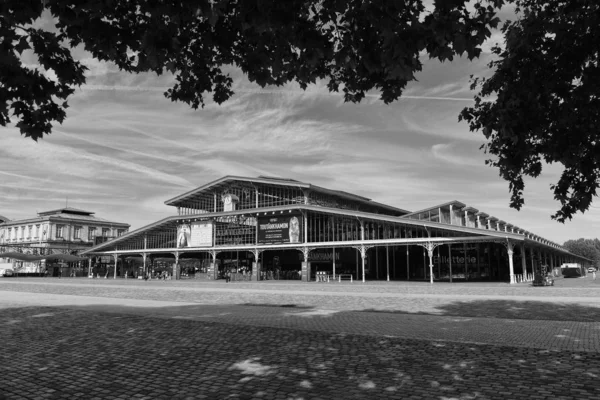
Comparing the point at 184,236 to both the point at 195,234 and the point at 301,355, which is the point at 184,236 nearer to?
the point at 195,234

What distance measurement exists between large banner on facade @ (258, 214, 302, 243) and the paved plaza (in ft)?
87.9

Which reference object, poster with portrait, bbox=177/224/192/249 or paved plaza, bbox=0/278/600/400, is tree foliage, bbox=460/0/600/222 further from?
poster with portrait, bbox=177/224/192/249

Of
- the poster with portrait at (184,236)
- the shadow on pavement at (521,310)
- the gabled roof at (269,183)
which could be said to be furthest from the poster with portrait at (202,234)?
the shadow on pavement at (521,310)

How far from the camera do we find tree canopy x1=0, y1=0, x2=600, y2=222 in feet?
15.2

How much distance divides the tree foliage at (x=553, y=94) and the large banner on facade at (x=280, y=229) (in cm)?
3318

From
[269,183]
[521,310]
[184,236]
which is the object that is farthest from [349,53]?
[184,236]

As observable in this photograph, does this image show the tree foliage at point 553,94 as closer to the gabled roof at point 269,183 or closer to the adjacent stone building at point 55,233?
the gabled roof at point 269,183

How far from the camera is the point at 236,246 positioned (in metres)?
44.8

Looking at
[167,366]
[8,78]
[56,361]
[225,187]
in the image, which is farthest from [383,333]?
[225,187]

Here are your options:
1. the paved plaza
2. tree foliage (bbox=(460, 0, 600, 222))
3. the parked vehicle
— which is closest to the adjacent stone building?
the parked vehicle

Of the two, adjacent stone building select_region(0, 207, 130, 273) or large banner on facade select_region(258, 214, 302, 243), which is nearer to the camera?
large banner on facade select_region(258, 214, 302, 243)

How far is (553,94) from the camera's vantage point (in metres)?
8.00

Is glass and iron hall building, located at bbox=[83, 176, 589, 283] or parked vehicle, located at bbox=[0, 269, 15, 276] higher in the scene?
glass and iron hall building, located at bbox=[83, 176, 589, 283]

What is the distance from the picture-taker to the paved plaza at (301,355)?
5746mm
